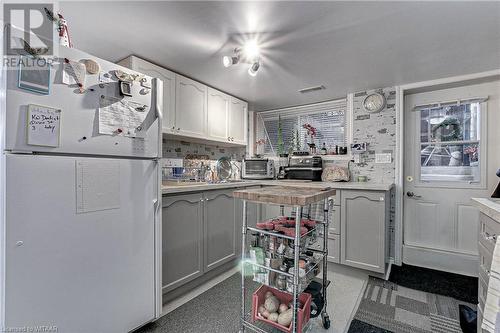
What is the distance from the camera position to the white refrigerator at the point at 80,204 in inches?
42.3

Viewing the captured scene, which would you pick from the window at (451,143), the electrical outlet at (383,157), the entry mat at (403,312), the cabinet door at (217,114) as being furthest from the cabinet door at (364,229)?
the cabinet door at (217,114)

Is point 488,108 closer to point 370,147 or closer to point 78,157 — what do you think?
point 370,147

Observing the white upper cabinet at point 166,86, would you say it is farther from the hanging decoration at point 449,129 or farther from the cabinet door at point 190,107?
the hanging decoration at point 449,129

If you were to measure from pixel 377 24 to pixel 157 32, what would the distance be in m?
1.61

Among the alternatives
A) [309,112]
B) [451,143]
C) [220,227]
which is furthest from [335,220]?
[309,112]

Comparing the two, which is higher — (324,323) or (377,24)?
(377,24)

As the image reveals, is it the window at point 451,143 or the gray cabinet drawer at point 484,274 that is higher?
the window at point 451,143

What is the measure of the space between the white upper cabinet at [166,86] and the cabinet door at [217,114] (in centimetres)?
53

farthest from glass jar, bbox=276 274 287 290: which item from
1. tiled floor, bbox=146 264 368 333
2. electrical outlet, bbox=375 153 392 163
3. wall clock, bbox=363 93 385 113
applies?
wall clock, bbox=363 93 385 113

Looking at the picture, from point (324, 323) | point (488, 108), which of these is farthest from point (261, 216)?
point (488, 108)

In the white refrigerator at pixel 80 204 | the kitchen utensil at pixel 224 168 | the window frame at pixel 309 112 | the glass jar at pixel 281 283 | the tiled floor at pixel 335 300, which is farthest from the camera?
the kitchen utensil at pixel 224 168

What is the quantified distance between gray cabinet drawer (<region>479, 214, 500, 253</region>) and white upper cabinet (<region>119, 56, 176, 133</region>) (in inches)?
97.0

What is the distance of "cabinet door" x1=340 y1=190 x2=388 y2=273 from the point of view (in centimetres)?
238

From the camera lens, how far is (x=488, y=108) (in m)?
2.52
